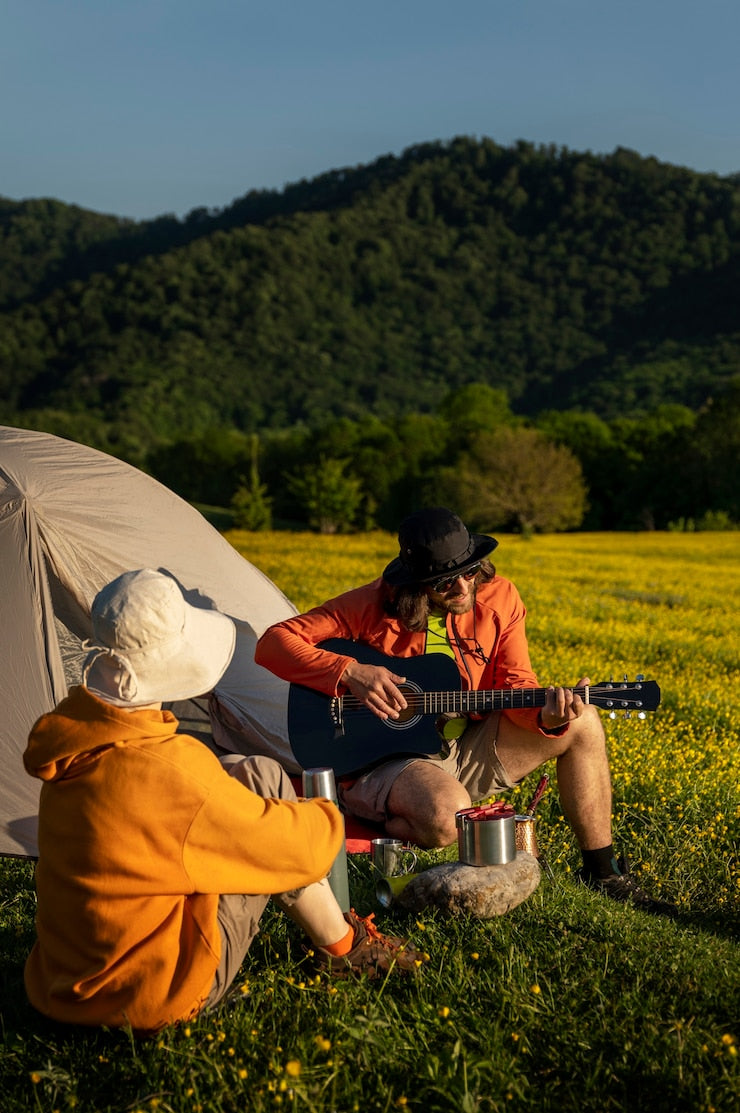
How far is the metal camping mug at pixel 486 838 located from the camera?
4.35m

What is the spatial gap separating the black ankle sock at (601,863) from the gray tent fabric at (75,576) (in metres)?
2.19

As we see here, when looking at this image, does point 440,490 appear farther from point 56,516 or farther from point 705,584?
point 56,516

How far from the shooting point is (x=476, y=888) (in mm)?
4281

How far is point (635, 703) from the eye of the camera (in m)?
4.46

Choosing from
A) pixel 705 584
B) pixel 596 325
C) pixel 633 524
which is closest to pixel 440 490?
pixel 633 524

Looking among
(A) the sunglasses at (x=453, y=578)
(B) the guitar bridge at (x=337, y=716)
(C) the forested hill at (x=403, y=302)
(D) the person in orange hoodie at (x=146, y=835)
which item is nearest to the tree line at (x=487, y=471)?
(C) the forested hill at (x=403, y=302)

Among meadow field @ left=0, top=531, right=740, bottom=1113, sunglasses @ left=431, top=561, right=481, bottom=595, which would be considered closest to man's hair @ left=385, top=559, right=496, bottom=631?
sunglasses @ left=431, top=561, right=481, bottom=595

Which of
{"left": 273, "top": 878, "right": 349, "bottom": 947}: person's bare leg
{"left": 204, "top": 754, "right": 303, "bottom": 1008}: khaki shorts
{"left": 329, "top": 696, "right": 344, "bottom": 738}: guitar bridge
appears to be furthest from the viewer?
{"left": 329, "top": 696, "right": 344, "bottom": 738}: guitar bridge

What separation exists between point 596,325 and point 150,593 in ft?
470

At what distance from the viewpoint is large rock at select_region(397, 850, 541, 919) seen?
428cm

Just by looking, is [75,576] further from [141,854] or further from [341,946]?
[141,854]

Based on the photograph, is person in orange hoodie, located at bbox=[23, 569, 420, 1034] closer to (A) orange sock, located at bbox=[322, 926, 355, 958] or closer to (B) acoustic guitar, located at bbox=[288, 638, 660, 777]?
(A) orange sock, located at bbox=[322, 926, 355, 958]

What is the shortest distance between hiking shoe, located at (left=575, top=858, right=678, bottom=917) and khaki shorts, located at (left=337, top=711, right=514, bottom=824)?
2.04ft

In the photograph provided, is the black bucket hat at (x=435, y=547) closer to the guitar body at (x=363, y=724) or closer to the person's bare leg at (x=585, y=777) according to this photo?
the guitar body at (x=363, y=724)
